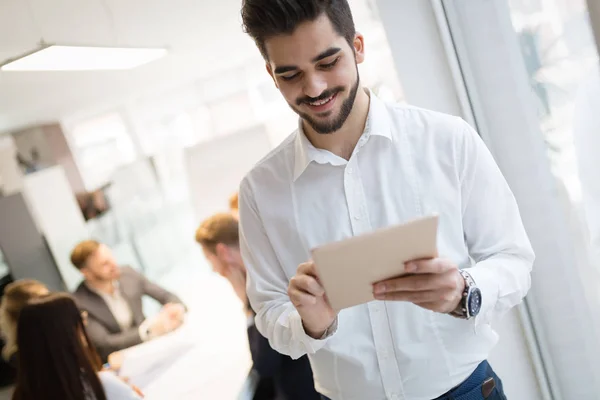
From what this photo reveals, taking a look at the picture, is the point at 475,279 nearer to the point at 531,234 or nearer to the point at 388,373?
the point at 388,373

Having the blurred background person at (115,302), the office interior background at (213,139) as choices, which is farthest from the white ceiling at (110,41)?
the blurred background person at (115,302)

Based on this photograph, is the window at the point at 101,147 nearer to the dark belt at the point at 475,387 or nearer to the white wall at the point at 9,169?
the white wall at the point at 9,169

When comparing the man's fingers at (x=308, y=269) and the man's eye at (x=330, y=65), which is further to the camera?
the man's eye at (x=330, y=65)

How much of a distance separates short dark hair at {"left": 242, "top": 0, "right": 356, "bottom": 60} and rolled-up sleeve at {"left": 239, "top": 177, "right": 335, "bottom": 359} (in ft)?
1.31

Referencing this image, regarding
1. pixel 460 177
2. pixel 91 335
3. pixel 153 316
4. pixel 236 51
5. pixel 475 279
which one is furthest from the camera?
pixel 236 51

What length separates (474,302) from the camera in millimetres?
1150

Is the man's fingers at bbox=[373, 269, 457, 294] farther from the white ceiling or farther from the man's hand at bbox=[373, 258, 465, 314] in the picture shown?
the white ceiling

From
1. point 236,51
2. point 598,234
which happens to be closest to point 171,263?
point 236,51

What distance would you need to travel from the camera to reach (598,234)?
177cm

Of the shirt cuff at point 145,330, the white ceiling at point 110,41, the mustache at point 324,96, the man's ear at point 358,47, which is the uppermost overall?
the white ceiling at point 110,41

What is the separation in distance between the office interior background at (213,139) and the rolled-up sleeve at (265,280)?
611 mm

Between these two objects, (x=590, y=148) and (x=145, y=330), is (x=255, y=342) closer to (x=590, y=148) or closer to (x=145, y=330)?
(x=145, y=330)

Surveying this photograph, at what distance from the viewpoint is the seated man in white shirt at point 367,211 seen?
122 cm

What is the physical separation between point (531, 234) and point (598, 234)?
0.85ft
